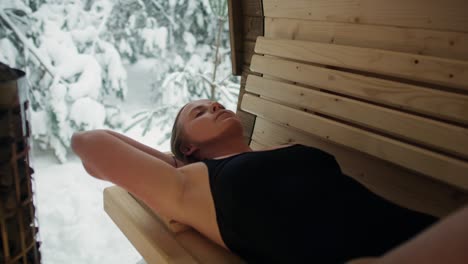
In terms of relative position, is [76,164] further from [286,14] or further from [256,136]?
[286,14]

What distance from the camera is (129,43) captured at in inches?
110

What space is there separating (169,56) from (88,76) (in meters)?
0.73

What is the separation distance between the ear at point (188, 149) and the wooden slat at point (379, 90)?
1.95 feet

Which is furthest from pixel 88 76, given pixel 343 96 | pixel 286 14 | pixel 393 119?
pixel 393 119

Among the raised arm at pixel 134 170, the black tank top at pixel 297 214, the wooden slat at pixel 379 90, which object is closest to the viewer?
the black tank top at pixel 297 214

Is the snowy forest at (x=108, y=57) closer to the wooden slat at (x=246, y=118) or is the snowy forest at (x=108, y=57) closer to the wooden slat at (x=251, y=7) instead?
the wooden slat at (x=251, y=7)

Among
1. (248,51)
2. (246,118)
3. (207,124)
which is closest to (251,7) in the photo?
(248,51)

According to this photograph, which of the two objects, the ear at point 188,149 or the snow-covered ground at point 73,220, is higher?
the ear at point 188,149

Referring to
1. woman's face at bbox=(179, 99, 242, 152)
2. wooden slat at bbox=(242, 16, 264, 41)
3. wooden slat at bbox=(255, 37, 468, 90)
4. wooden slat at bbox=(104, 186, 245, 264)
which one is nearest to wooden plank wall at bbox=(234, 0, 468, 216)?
wooden slat at bbox=(255, 37, 468, 90)

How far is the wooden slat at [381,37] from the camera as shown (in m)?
1.21

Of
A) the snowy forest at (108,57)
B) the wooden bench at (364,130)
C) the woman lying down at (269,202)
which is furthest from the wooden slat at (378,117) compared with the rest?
the snowy forest at (108,57)

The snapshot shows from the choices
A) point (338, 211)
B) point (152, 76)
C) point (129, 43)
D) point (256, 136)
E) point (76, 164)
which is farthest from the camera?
point (152, 76)

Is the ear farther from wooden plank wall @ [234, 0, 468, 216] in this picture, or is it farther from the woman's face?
wooden plank wall @ [234, 0, 468, 216]

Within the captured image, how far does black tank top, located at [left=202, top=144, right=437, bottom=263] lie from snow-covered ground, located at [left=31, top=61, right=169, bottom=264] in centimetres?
123
